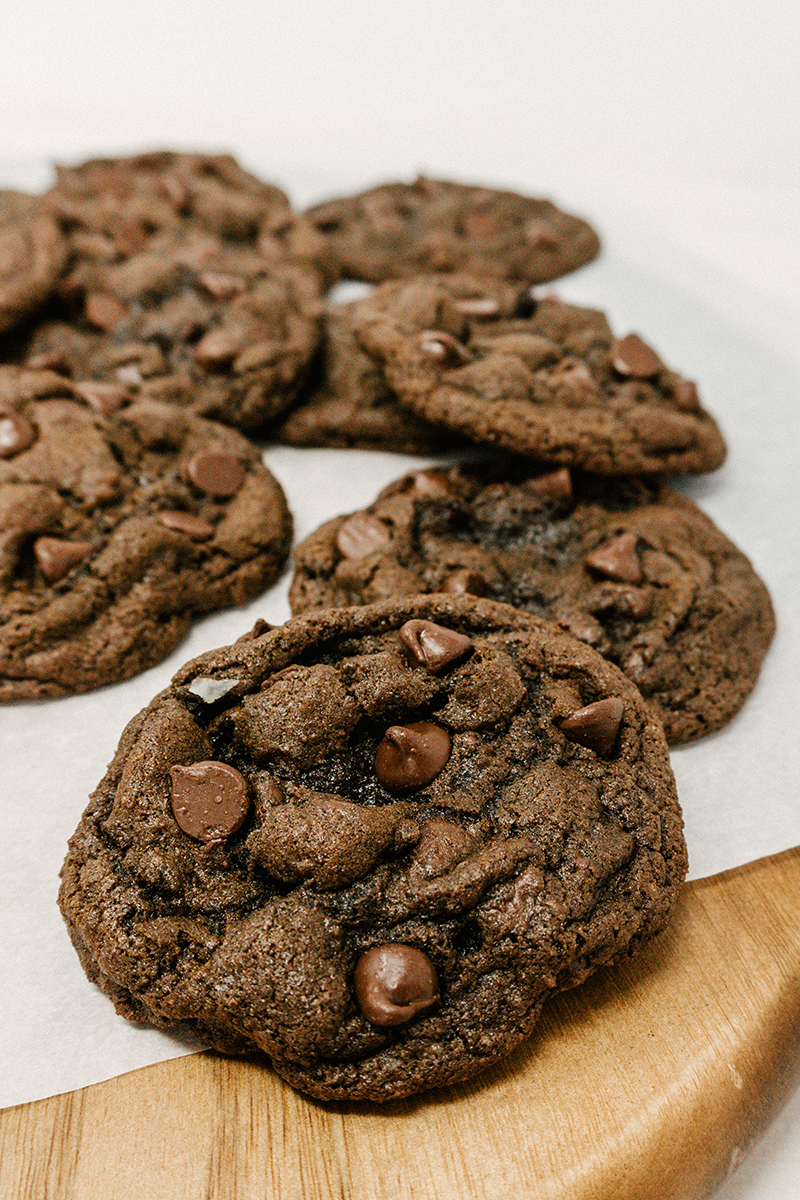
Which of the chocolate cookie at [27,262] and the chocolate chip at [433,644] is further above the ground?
the chocolate chip at [433,644]

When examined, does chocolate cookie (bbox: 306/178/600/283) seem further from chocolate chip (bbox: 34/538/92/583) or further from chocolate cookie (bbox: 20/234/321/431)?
chocolate chip (bbox: 34/538/92/583)

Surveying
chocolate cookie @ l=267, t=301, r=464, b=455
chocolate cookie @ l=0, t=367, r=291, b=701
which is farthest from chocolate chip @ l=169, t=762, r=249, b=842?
chocolate cookie @ l=267, t=301, r=464, b=455

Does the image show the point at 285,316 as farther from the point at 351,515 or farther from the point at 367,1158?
the point at 367,1158

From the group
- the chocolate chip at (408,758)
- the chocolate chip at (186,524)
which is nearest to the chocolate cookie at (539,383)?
the chocolate chip at (186,524)

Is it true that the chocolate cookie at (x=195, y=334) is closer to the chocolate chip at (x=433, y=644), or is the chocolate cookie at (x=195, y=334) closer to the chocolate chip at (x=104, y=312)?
the chocolate chip at (x=104, y=312)

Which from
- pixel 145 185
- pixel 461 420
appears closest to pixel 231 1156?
pixel 461 420

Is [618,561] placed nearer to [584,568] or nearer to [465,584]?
[584,568]
